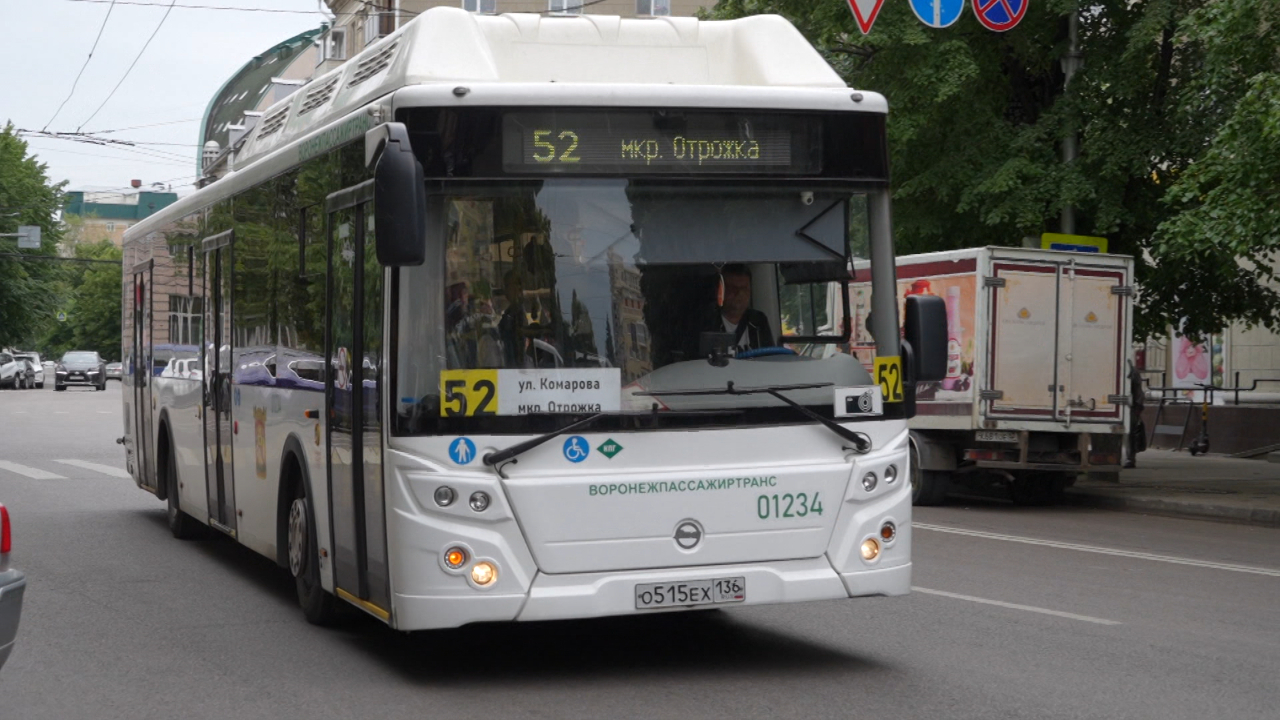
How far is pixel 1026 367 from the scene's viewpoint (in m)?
19.6

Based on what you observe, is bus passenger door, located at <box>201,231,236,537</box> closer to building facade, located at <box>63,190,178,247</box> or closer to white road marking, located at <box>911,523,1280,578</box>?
white road marking, located at <box>911,523,1280,578</box>

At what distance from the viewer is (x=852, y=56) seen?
23359 millimetres

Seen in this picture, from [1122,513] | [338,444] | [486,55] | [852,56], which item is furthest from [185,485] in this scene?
[852,56]

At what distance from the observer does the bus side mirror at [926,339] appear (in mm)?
8375

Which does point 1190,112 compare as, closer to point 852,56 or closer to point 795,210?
point 852,56

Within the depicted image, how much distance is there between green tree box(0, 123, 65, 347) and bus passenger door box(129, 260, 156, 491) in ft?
212

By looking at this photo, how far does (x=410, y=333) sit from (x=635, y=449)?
1.09 m

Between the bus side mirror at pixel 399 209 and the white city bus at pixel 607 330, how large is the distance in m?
0.01

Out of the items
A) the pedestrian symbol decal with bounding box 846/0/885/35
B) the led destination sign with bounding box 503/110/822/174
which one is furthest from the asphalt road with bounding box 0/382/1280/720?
the pedestrian symbol decal with bounding box 846/0/885/35

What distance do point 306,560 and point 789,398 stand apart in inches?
122

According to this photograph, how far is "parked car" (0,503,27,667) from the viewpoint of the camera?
6309 mm

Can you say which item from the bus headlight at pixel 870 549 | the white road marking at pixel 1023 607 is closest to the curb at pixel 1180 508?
the white road marking at pixel 1023 607

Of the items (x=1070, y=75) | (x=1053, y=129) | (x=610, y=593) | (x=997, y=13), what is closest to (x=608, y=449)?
(x=610, y=593)

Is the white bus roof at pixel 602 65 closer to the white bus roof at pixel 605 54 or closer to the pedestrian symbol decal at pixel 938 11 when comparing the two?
the white bus roof at pixel 605 54
